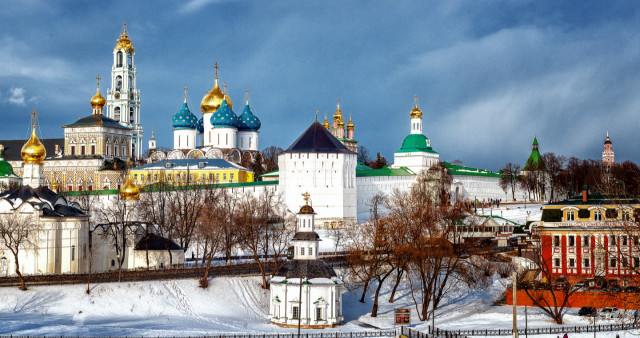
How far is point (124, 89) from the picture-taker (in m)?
110

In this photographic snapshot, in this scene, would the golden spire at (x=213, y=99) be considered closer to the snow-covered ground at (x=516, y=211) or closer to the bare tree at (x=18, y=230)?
the snow-covered ground at (x=516, y=211)

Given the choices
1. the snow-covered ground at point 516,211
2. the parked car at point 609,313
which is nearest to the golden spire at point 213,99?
the snow-covered ground at point 516,211

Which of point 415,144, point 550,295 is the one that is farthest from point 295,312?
point 415,144

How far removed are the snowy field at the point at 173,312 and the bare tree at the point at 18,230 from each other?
427 centimetres

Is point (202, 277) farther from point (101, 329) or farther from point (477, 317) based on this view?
point (477, 317)

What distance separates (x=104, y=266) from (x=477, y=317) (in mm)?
18363

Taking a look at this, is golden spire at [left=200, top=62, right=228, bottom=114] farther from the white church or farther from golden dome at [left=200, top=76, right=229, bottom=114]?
the white church

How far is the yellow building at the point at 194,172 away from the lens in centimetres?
8312

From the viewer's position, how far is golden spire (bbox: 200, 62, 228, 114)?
94938 millimetres

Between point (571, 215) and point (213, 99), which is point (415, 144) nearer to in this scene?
point (213, 99)

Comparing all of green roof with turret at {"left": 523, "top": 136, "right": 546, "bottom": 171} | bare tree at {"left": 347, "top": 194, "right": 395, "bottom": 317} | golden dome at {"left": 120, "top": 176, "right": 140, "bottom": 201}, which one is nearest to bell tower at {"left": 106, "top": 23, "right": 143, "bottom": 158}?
green roof with turret at {"left": 523, "top": 136, "right": 546, "bottom": 171}

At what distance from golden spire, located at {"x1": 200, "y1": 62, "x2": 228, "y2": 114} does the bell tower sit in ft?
55.4

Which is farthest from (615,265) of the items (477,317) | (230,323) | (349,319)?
(230,323)

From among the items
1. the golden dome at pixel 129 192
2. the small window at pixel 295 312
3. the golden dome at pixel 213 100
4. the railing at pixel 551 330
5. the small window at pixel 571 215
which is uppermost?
the golden dome at pixel 213 100
